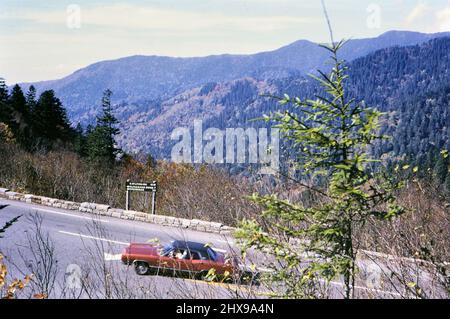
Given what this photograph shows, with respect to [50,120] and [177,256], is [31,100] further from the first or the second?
[177,256]

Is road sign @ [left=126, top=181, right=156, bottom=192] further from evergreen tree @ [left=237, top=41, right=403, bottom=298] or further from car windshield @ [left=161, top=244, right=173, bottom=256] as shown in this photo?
evergreen tree @ [left=237, top=41, right=403, bottom=298]

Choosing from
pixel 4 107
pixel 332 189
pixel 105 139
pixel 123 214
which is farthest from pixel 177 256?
pixel 4 107

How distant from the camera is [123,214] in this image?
1405 centimetres

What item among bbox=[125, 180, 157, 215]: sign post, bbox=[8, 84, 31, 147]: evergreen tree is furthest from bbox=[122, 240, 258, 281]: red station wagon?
bbox=[8, 84, 31, 147]: evergreen tree

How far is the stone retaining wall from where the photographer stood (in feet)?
40.8

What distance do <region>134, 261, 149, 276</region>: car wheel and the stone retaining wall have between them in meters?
3.46

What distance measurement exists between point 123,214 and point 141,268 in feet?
19.7

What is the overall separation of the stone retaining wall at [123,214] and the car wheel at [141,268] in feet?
11.4

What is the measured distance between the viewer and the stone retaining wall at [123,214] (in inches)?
490
